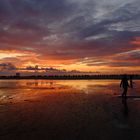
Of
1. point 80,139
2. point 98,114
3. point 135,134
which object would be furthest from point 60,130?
point 98,114

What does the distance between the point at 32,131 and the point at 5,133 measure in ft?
4.34

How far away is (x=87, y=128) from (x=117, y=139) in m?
2.25

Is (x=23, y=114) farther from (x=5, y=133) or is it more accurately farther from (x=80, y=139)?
(x=80, y=139)

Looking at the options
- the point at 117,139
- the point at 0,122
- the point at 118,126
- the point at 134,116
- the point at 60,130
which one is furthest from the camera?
the point at 134,116

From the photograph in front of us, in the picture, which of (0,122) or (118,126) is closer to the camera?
(118,126)

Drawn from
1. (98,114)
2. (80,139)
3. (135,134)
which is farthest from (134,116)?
(80,139)

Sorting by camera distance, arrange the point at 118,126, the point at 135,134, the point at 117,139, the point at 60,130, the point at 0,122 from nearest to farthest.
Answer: the point at 117,139, the point at 135,134, the point at 60,130, the point at 118,126, the point at 0,122

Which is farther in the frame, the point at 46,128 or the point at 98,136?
the point at 46,128

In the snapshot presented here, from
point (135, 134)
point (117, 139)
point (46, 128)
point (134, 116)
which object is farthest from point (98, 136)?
point (134, 116)

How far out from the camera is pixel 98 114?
51.0ft

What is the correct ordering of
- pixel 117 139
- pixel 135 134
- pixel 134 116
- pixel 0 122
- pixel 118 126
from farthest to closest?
pixel 134 116
pixel 0 122
pixel 118 126
pixel 135 134
pixel 117 139

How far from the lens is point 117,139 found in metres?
9.77

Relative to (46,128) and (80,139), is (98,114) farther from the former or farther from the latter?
(80,139)

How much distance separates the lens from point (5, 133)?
10875mm
